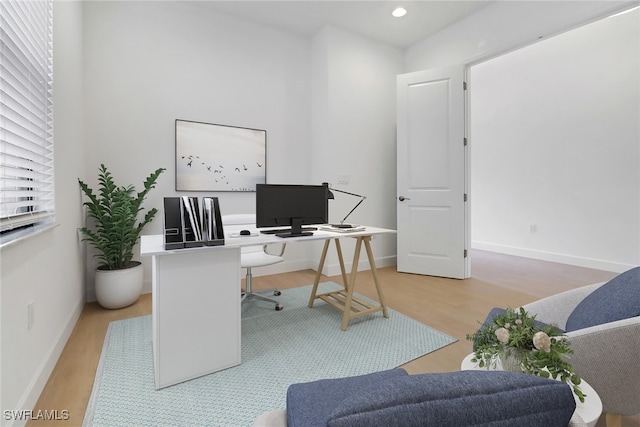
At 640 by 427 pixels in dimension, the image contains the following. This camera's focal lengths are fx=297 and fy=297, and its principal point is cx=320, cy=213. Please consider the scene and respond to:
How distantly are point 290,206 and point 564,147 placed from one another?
14.0 feet

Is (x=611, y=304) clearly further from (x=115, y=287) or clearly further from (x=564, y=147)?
(x=564, y=147)

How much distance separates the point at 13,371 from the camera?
1262 mm

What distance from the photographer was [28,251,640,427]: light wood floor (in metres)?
1.62

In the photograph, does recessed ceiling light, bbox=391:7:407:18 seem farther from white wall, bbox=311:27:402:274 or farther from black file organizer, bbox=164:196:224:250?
black file organizer, bbox=164:196:224:250

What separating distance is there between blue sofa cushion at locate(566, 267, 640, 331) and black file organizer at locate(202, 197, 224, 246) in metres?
1.77

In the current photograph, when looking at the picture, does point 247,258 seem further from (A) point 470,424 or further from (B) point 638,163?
(B) point 638,163

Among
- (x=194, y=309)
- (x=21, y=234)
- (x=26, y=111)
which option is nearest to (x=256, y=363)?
(x=194, y=309)

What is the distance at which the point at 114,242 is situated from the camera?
2619 mm

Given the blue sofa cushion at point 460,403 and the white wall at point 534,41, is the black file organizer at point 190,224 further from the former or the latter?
the white wall at point 534,41

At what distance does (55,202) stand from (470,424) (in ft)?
8.14

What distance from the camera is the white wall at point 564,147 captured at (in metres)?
3.66

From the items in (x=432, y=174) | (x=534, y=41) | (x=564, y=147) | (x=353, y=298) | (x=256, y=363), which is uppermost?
(x=534, y=41)

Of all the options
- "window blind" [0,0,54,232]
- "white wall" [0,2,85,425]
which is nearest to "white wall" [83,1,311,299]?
"white wall" [0,2,85,425]

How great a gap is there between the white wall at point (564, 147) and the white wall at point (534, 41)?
15mm
